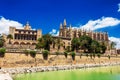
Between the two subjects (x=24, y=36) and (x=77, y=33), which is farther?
(x=77, y=33)

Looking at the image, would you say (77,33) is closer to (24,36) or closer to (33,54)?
(24,36)

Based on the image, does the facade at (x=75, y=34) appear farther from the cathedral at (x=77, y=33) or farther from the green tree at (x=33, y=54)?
the green tree at (x=33, y=54)

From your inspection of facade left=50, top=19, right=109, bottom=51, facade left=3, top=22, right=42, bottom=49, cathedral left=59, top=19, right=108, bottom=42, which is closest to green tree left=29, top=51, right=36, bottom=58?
facade left=3, top=22, right=42, bottom=49

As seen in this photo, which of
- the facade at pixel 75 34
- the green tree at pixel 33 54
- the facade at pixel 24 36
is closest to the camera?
the green tree at pixel 33 54

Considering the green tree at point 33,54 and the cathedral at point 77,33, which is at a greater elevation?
the cathedral at point 77,33

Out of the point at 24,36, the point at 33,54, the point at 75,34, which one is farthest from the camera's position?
the point at 75,34

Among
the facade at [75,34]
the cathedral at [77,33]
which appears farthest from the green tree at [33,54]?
the cathedral at [77,33]

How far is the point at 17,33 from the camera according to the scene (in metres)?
87.1

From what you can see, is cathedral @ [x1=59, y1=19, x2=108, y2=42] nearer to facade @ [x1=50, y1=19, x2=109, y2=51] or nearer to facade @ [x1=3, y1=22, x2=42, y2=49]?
facade @ [x1=50, y1=19, x2=109, y2=51]

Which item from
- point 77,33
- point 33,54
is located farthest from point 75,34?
point 33,54

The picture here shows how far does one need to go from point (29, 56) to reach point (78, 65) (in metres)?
13.8

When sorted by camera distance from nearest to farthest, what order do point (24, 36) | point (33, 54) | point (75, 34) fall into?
point (33, 54) < point (24, 36) < point (75, 34)

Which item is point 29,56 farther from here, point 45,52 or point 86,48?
point 86,48

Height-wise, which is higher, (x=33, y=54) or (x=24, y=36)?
(x=24, y=36)
